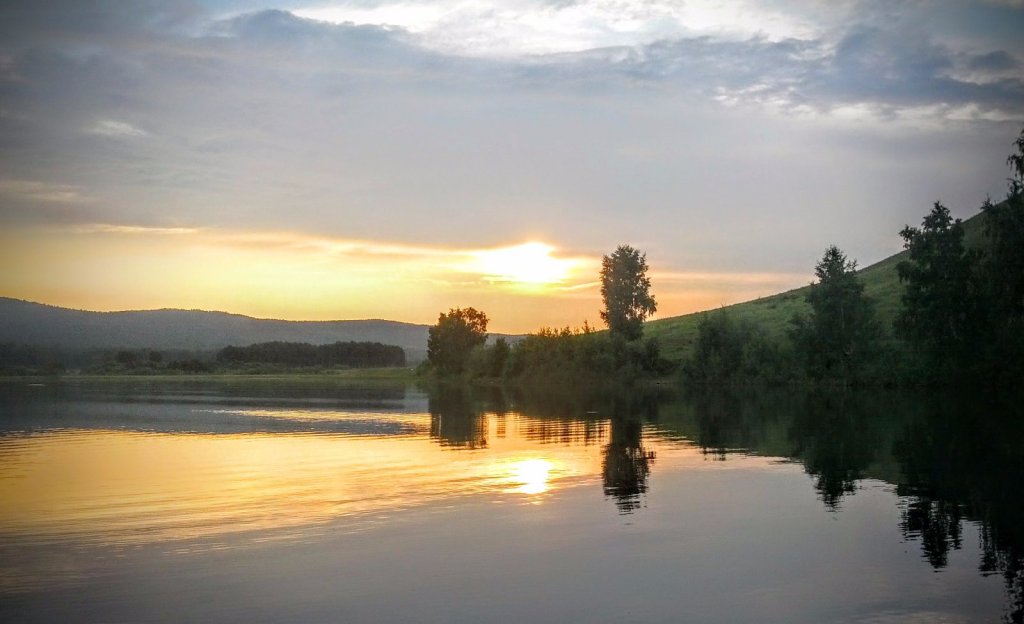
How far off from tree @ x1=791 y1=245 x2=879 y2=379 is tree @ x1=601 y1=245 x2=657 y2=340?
96.2 feet

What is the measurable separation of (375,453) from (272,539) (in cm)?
1468

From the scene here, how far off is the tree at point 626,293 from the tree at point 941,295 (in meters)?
40.9

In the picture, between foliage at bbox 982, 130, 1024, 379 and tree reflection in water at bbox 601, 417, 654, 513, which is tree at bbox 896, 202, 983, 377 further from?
tree reflection in water at bbox 601, 417, 654, 513

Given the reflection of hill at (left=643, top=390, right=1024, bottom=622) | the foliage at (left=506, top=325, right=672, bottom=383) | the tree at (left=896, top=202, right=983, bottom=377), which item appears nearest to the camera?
the reflection of hill at (left=643, top=390, right=1024, bottom=622)

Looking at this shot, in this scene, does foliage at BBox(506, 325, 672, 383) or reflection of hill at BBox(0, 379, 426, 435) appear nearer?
reflection of hill at BBox(0, 379, 426, 435)

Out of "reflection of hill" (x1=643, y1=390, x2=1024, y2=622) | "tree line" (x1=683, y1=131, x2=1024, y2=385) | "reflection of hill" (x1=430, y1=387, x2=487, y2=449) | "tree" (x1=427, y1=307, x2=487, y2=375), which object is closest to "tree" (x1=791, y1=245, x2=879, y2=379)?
"tree line" (x1=683, y1=131, x2=1024, y2=385)

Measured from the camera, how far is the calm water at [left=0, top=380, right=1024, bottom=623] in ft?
40.7

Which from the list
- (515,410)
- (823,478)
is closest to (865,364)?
(515,410)

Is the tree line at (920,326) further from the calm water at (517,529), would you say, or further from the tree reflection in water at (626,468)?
the tree reflection in water at (626,468)

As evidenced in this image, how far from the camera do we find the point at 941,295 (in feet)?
239

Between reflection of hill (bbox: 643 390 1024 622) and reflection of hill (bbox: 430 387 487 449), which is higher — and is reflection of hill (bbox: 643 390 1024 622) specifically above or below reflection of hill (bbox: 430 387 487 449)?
above

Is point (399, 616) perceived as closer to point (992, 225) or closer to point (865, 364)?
point (992, 225)

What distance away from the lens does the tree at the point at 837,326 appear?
3307 inches

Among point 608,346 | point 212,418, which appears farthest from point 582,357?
point 212,418
